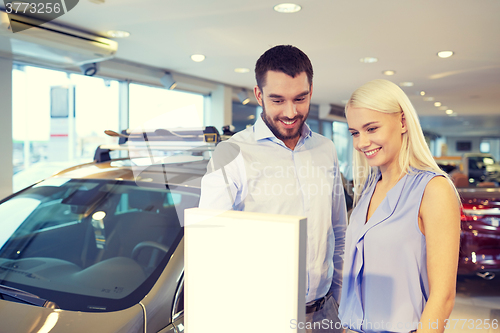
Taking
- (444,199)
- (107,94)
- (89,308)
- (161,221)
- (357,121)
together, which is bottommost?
(89,308)

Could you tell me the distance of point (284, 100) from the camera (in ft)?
3.80

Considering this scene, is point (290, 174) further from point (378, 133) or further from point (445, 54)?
point (445, 54)

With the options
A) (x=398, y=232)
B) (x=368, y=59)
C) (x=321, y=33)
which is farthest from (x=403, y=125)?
(x=368, y=59)

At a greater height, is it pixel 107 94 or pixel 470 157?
pixel 107 94

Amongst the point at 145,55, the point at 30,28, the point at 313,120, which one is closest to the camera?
the point at 30,28

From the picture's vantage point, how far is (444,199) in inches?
38.4

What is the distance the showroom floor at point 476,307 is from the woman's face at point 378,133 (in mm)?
1935

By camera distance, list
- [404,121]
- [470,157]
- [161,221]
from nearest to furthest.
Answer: [404,121], [161,221], [470,157]

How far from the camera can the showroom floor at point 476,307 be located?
9.15 feet

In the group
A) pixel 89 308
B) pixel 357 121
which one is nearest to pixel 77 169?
pixel 89 308

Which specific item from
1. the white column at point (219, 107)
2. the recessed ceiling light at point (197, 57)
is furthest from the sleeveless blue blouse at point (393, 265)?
the white column at point (219, 107)

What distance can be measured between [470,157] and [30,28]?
9.18 m

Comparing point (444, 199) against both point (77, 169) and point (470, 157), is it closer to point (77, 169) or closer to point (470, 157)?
point (77, 169)

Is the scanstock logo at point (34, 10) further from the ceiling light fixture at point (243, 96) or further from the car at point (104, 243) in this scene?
the ceiling light fixture at point (243, 96)
